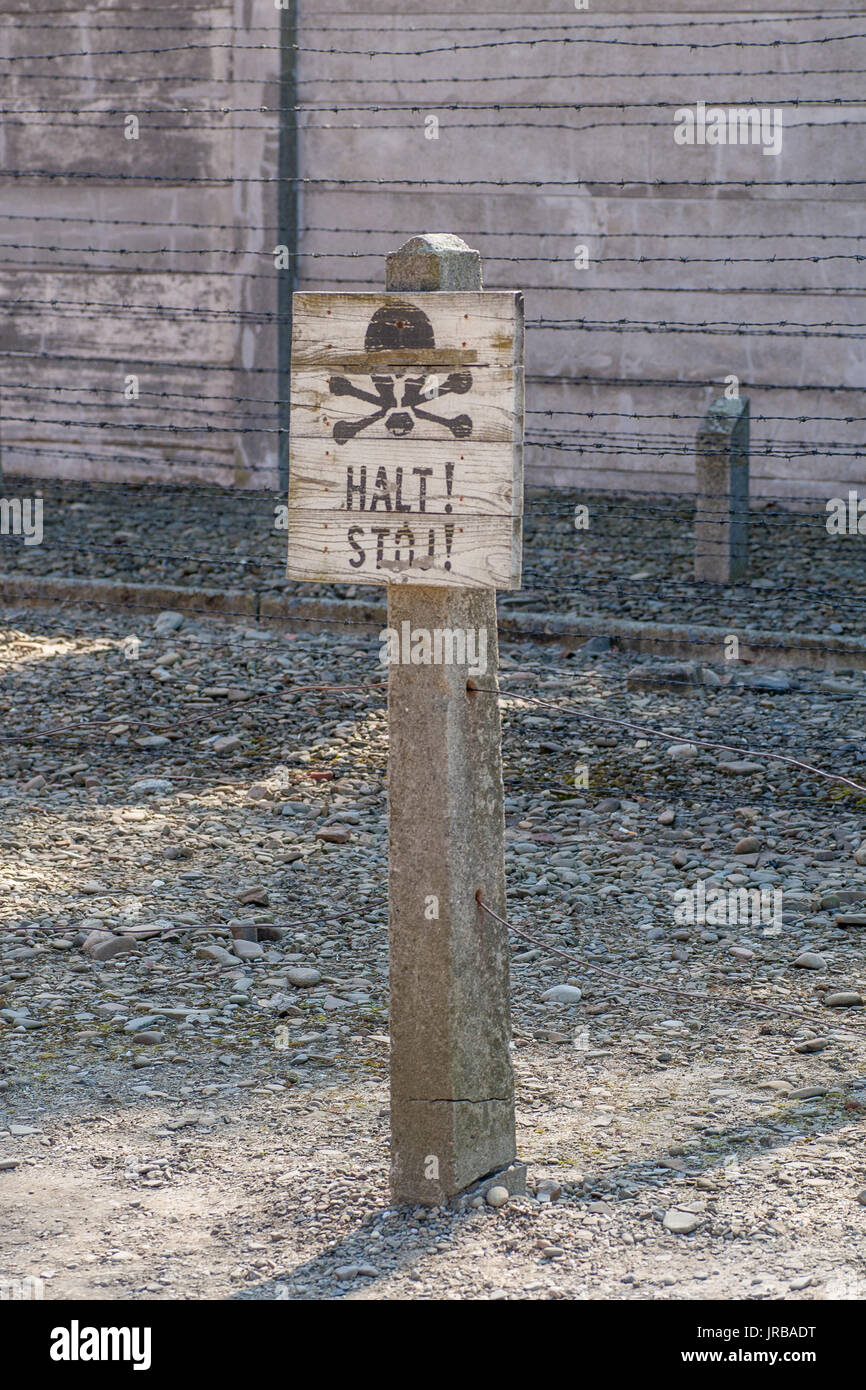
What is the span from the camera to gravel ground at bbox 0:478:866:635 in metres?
8.40

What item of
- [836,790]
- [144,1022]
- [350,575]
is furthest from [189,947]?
[836,790]

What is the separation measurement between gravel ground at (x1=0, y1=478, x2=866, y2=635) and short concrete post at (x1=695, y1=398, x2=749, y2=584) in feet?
0.45

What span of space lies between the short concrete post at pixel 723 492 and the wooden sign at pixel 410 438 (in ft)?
18.8

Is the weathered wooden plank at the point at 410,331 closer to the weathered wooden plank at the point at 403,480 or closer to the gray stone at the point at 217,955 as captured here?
the weathered wooden plank at the point at 403,480

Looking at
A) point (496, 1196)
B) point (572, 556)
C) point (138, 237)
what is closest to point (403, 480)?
point (496, 1196)

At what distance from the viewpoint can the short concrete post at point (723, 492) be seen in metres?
8.80

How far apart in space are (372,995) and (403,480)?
181 cm

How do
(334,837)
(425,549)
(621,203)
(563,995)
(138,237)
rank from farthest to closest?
(138,237), (621,203), (334,837), (563,995), (425,549)

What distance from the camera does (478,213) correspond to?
11375 mm

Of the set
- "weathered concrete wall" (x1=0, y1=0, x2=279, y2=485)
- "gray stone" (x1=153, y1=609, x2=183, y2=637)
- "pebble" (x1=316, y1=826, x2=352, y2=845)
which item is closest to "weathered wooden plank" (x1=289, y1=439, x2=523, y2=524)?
"pebble" (x1=316, y1=826, x2=352, y2=845)

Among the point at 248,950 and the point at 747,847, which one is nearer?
the point at 248,950

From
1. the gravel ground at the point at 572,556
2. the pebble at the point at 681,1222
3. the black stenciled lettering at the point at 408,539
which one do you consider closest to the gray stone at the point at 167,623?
the gravel ground at the point at 572,556

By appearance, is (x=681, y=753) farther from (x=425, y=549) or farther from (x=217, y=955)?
(x=425, y=549)

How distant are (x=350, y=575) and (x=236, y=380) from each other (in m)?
8.98
